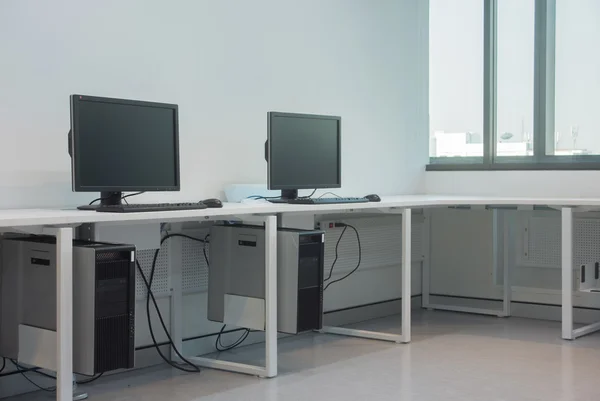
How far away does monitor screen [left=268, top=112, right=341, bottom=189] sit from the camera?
12.7 ft

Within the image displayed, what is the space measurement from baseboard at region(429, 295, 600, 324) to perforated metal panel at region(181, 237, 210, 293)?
2.06m

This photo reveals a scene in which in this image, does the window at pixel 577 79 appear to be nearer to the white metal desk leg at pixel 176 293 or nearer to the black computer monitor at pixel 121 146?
the white metal desk leg at pixel 176 293

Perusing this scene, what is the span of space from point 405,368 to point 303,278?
0.63 m

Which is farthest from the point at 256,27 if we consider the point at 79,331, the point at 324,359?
the point at 79,331

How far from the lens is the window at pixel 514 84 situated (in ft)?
16.5

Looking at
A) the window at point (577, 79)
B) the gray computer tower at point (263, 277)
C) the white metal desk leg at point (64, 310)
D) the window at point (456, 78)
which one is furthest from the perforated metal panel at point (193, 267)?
the window at point (577, 79)

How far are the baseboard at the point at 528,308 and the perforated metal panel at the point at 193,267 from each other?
6.77ft

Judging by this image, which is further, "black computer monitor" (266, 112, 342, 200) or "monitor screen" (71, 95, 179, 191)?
"black computer monitor" (266, 112, 342, 200)

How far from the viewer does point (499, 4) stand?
5.37 metres

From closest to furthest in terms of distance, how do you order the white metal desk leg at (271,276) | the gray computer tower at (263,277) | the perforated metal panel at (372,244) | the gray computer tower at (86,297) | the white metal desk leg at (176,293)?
1. the gray computer tower at (86,297)
2. the white metal desk leg at (271,276)
3. the gray computer tower at (263,277)
4. the white metal desk leg at (176,293)
5. the perforated metal panel at (372,244)

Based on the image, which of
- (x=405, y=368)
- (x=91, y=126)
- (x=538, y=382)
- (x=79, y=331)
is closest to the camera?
(x=79, y=331)

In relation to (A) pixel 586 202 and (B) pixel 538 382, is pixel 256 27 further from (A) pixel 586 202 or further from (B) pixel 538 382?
(B) pixel 538 382

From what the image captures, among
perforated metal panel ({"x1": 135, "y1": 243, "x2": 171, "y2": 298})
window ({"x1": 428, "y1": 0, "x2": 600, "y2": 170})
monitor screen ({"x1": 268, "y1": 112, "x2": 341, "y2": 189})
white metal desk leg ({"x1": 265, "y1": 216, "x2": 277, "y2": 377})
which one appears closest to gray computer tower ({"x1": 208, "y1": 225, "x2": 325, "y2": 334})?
white metal desk leg ({"x1": 265, "y1": 216, "x2": 277, "y2": 377})

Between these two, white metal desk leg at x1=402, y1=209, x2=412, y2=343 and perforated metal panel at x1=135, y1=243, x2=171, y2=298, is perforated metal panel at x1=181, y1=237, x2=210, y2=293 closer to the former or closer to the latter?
perforated metal panel at x1=135, y1=243, x2=171, y2=298
